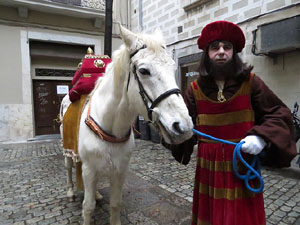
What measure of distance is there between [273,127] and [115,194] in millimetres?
1540

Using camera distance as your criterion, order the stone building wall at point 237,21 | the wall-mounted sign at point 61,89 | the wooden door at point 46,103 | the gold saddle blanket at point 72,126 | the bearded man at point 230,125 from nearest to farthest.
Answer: the bearded man at point 230,125
the gold saddle blanket at point 72,126
the stone building wall at point 237,21
the wooden door at point 46,103
the wall-mounted sign at point 61,89

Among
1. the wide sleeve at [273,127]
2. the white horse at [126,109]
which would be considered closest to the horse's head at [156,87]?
the white horse at [126,109]

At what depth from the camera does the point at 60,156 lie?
537 cm

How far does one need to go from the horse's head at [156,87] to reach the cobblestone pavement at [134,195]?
167 centimetres

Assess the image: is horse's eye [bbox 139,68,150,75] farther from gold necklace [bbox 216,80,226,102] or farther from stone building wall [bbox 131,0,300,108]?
stone building wall [bbox 131,0,300,108]

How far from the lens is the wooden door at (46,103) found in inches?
319

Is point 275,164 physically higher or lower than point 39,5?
lower

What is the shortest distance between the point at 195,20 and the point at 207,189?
18.9ft

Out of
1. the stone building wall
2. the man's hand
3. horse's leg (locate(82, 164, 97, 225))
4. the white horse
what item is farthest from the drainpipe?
the man's hand

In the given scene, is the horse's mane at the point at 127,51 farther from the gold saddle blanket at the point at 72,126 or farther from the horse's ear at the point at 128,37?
the gold saddle blanket at the point at 72,126

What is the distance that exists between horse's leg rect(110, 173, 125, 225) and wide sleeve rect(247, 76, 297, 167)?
1.26 meters

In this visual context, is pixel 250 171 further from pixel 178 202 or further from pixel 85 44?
pixel 85 44

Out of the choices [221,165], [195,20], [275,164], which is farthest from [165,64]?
[195,20]

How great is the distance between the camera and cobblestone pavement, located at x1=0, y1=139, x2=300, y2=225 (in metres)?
2.44
